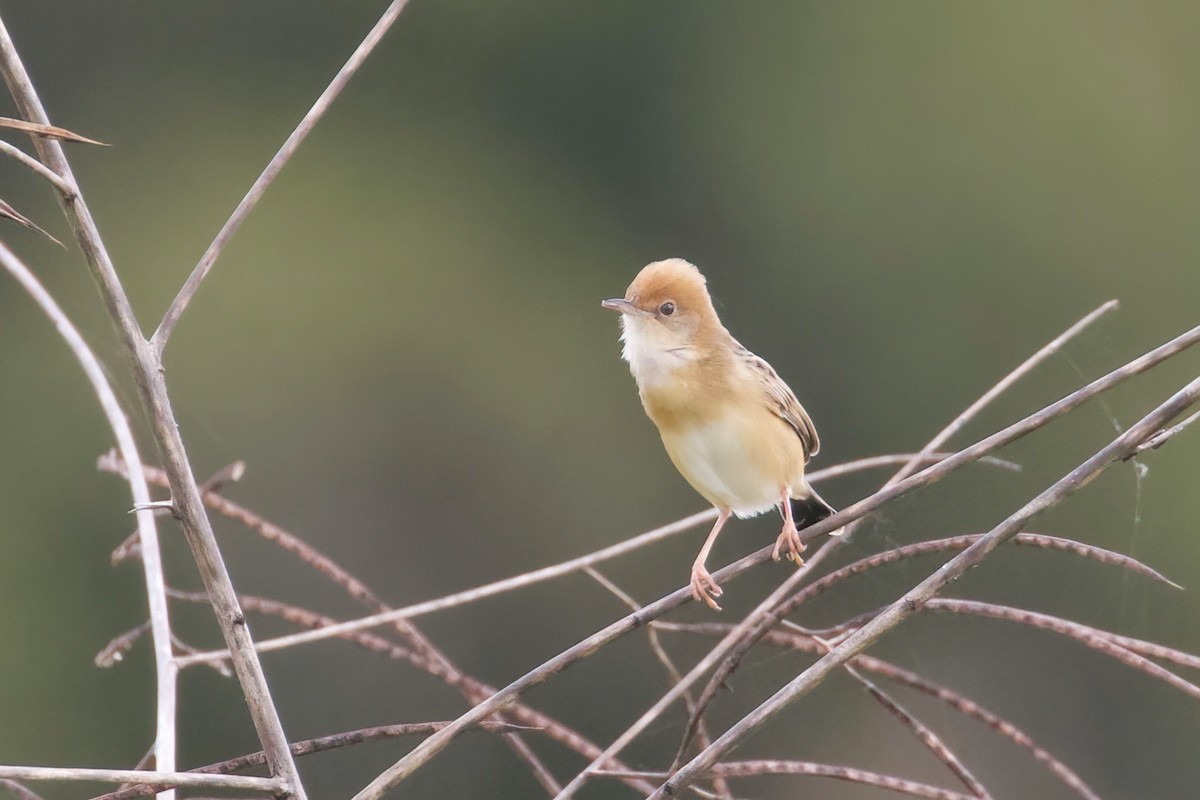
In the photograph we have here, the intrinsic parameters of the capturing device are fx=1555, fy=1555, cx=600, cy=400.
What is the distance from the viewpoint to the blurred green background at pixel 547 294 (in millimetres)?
15297

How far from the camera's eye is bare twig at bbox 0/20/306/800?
172 centimetres

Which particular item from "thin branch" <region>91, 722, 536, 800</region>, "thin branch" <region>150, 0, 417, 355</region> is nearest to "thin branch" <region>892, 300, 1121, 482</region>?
"thin branch" <region>91, 722, 536, 800</region>

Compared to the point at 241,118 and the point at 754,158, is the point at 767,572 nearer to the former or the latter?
the point at 754,158

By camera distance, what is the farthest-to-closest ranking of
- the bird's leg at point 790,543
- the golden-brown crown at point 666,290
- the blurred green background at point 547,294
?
the blurred green background at point 547,294 → the golden-brown crown at point 666,290 → the bird's leg at point 790,543

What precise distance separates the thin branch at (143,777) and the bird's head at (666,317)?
6.69 ft

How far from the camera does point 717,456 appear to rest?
3.57m

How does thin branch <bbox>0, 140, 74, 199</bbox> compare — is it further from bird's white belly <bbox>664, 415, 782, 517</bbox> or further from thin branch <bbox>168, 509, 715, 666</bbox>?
bird's white belly <bbox>664, 415, 782, 517</bbox>

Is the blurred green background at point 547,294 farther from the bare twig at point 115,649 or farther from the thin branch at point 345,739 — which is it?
the thin branch at point 345,739

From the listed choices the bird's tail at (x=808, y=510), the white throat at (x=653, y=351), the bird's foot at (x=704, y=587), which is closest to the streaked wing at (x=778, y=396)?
the bird's tail at (x=808, y=510)

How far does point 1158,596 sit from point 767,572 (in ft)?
12.8

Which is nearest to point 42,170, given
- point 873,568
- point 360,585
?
point 360,585

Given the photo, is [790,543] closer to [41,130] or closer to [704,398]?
[704,398]

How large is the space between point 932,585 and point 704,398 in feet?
5.94

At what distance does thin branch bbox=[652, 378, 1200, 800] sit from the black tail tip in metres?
2.18
